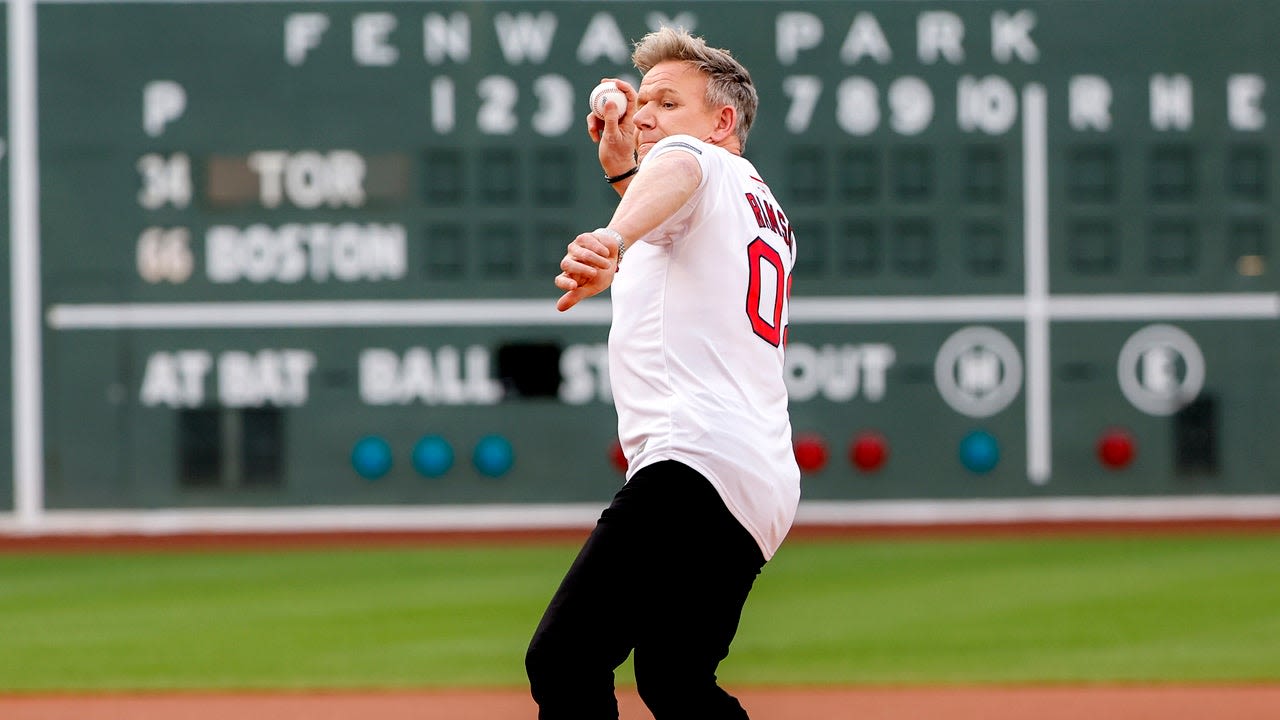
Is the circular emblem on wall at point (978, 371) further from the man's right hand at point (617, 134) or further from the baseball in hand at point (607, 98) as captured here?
the baseball in hand at point (607, 98)

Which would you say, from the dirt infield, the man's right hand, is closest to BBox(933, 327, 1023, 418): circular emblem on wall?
the dirt infield

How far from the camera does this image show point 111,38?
9.73 metres

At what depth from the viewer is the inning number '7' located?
2799 mm

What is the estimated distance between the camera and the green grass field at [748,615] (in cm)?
587

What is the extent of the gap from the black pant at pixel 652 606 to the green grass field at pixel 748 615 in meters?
2.97

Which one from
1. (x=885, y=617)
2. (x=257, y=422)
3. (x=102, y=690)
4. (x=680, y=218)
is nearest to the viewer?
(x=680, y=218)

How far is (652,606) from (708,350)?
0.42 metres

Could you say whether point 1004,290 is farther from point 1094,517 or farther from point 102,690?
point 102,690

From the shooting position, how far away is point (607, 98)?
9.96ft

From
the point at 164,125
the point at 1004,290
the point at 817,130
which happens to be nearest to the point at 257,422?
the point at 164,125

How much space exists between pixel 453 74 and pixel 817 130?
209 centimetres

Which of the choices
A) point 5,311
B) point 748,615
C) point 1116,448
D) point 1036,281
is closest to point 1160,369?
point 1116,448

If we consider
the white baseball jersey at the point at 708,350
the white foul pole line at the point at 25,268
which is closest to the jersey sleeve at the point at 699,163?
the white baseball jersey at the point at 708,350

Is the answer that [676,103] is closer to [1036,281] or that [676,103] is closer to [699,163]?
[699,163]
